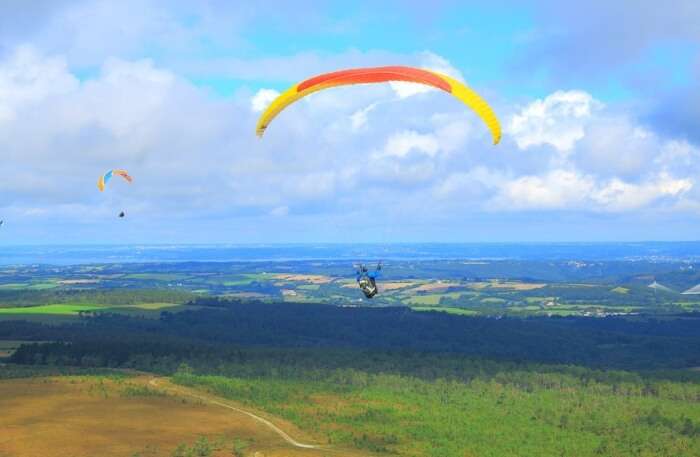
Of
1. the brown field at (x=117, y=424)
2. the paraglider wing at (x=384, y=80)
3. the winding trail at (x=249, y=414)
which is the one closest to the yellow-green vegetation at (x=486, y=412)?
the winding trail at (x=249, y=414)

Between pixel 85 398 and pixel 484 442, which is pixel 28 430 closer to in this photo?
pixel 85 398

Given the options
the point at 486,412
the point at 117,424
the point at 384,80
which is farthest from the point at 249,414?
the point at 384,80

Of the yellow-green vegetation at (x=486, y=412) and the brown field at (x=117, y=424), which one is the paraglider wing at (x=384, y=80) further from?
the yellow-green vegetation at (x=486, y=412)

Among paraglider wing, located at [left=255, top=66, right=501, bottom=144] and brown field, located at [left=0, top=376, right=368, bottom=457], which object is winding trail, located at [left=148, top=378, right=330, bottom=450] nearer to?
brown field, located at [left=0, top=376, right=368, bottom=457]

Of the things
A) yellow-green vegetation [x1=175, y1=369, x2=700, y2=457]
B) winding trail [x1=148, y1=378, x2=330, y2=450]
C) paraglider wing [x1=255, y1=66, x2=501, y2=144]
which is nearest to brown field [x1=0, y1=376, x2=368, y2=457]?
winding trail [x1=148, y1=378, x2=330, y2=450]

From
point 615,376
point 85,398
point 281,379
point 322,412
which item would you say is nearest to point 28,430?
point 85,398

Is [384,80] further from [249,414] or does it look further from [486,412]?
[486,412]
